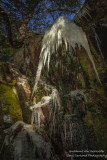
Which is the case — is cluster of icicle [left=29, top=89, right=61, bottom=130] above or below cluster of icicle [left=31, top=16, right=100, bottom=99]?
below

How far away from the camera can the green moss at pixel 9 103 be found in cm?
233

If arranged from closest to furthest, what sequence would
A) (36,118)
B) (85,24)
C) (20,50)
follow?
1. (36,118)
2. (85,24)
3. (20,50)

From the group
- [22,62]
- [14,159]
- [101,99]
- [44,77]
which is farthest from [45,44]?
[14,159]

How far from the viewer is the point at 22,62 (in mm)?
4191

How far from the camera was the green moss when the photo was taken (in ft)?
7.64

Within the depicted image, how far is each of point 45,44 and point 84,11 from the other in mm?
1402

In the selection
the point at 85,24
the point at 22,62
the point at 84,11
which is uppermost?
the point at 84,11

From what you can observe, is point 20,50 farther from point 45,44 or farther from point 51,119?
point 51,119

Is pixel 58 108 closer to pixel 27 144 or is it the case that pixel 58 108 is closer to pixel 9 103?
pixel 27 144

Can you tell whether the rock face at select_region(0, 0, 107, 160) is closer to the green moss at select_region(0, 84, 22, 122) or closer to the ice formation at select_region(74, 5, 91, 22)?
the green moss at select_region(0, 84, 22, 122)

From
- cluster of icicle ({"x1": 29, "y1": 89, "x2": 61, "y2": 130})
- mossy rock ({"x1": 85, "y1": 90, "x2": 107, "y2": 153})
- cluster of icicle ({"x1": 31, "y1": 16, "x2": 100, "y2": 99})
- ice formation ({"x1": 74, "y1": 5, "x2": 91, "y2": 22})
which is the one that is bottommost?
mossy rock ({"x1": 85, "y1": 90, "x2": 107, "y2": 153})

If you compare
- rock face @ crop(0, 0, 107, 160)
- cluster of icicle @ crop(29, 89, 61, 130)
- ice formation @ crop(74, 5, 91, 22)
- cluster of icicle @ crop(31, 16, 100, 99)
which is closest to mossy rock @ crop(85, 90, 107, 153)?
rock face @ crop(0, 0, 107, 160)

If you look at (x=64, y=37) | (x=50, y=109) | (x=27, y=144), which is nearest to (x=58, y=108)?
(x=50, y=109)

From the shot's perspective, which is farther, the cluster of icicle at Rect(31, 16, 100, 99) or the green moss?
the cluster of icicle at Rect(31, 16, 100, 99)
